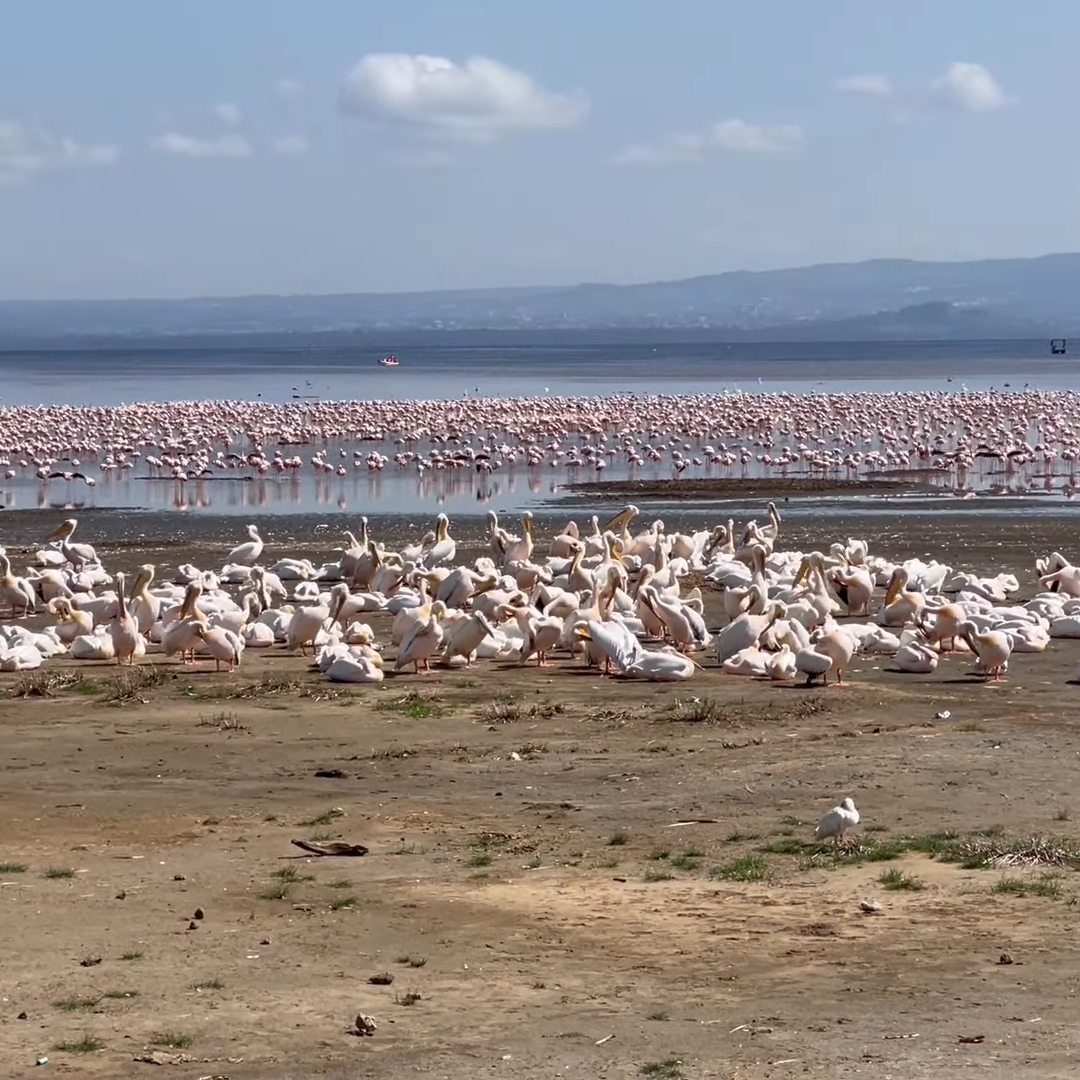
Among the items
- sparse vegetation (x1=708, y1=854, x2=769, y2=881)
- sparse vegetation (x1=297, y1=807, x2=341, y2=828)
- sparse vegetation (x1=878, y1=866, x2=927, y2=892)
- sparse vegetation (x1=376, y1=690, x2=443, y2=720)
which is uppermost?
sparse vegetation (x1=878, y1=866, x2=927, y2=892)

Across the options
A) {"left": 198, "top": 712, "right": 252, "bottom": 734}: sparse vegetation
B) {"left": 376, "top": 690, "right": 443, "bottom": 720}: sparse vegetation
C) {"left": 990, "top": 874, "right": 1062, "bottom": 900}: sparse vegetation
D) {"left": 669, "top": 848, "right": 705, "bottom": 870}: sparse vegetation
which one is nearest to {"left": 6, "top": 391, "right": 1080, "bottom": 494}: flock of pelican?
{"left": 376, "top": 690, "right": 443, "bottom": 720}: sparse vegetation

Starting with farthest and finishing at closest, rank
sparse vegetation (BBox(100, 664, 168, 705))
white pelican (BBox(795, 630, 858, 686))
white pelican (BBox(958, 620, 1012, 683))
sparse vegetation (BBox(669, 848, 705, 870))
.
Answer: white pelican (BBox(958, 620, 1012, 683)) < white pelican (BBox(795, 630, 858, 686)) < sparse vegetation (BBox(100, 664, 168, 705)) < sparse vegetation (BBox(669, 848, 705, 870))

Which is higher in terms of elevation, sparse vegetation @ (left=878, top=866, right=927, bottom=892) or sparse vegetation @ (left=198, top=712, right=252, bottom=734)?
sparse vegetation @ (left=878, top=866, right=927, bottom=892)

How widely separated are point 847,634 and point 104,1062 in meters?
8.87

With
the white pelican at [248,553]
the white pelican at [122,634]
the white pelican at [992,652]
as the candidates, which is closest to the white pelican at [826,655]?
the white pelican at [992,652]

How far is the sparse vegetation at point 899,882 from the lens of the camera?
886cm

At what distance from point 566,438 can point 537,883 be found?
37.7 meters

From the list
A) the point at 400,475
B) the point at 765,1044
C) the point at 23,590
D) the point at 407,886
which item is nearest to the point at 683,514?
the point at 400,475

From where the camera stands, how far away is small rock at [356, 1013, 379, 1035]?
23.2ft

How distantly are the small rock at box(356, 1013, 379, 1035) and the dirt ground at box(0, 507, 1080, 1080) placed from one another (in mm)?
56

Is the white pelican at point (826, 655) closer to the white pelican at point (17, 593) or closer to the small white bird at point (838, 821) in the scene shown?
the small white bird at point (838, 821)

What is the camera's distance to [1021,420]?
48875mm

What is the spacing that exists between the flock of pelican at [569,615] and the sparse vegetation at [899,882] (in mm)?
5431

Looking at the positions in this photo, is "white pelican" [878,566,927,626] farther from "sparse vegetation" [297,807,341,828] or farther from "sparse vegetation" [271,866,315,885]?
"sparse vegetation" [271,866,315,885]
